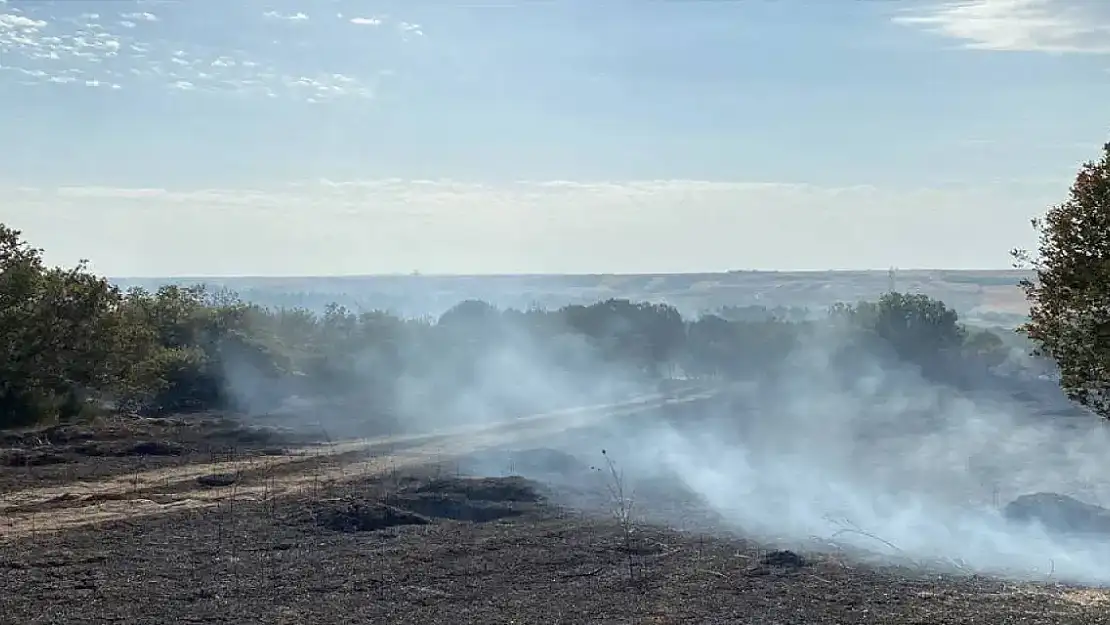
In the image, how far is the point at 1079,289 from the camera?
11688 millimetres

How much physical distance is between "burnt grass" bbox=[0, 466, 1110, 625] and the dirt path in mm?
1256

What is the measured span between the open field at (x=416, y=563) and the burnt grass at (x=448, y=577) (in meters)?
0.04

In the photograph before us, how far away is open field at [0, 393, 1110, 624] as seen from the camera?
455 inches

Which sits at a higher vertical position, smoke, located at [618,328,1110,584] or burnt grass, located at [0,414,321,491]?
burnt grass, located at [0,414,321,491]

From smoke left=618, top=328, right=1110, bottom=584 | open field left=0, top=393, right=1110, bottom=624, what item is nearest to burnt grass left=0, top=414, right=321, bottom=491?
open field left=0, top=393, right=1110, bottom=624

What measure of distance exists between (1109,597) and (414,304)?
12277cm

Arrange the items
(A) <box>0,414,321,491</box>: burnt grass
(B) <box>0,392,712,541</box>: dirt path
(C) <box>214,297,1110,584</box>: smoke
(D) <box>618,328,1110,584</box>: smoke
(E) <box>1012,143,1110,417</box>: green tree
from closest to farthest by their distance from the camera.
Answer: (E) <box>1012,143,1110,417</box>: green tree
(D) <box>618,328,1110,584</box>: smoke
(B) <box>0,392,712,541</box>: dirt path
(C) <box>214,297,1110,584</box>: smoke
(A) <box>0,414,321,491</box>: burnt grass

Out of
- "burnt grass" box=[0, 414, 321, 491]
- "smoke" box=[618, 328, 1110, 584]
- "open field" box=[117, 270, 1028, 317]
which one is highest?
"open field" box=[117, 270, 1028, 317]

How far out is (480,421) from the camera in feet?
123

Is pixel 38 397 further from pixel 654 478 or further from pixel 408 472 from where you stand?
pixel 654 478

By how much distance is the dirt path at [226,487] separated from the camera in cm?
1764

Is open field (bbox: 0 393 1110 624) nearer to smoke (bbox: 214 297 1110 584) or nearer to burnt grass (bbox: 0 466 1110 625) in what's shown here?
burnt grass (bbox: 0 466 1110 625)

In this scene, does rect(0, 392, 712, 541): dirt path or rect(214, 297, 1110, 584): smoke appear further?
rect(214, 297, 1110, 584): smoke

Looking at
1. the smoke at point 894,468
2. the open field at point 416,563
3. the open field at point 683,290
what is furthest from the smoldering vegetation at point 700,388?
the open field at point 683,290
